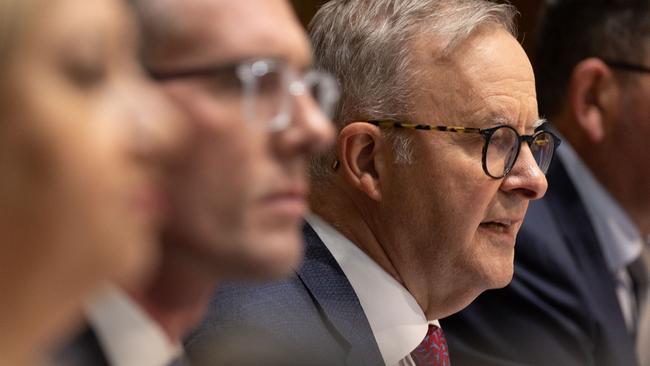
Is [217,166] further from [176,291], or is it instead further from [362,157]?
[362,157]

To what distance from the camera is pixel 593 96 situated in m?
2.88

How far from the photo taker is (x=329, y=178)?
1960mm

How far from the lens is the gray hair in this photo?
1873mm

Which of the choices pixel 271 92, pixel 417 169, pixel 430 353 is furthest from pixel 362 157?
pixel 271 92

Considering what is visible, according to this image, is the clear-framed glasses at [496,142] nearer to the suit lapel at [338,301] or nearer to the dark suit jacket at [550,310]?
the suit lapel at [338,301]

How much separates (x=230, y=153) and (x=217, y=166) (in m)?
0.02

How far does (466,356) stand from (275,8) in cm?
143

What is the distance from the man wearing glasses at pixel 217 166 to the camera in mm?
1069

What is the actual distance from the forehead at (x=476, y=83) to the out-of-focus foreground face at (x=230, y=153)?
77 centimetres

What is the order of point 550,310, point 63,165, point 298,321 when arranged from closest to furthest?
point 63,165
point 298,321
point 550,310

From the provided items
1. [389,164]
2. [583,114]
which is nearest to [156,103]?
[389,164]

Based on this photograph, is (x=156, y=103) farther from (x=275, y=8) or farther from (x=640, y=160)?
(x=640, y=160)

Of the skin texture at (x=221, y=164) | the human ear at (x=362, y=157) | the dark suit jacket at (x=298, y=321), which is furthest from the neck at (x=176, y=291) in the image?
the human ear at (x=362, y=157)

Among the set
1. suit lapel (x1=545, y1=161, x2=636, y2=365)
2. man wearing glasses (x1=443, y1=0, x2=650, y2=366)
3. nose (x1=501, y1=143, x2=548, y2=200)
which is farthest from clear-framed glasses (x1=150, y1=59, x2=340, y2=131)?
suit lapel (x1=545, y1=161, x2=636, y2=365)
